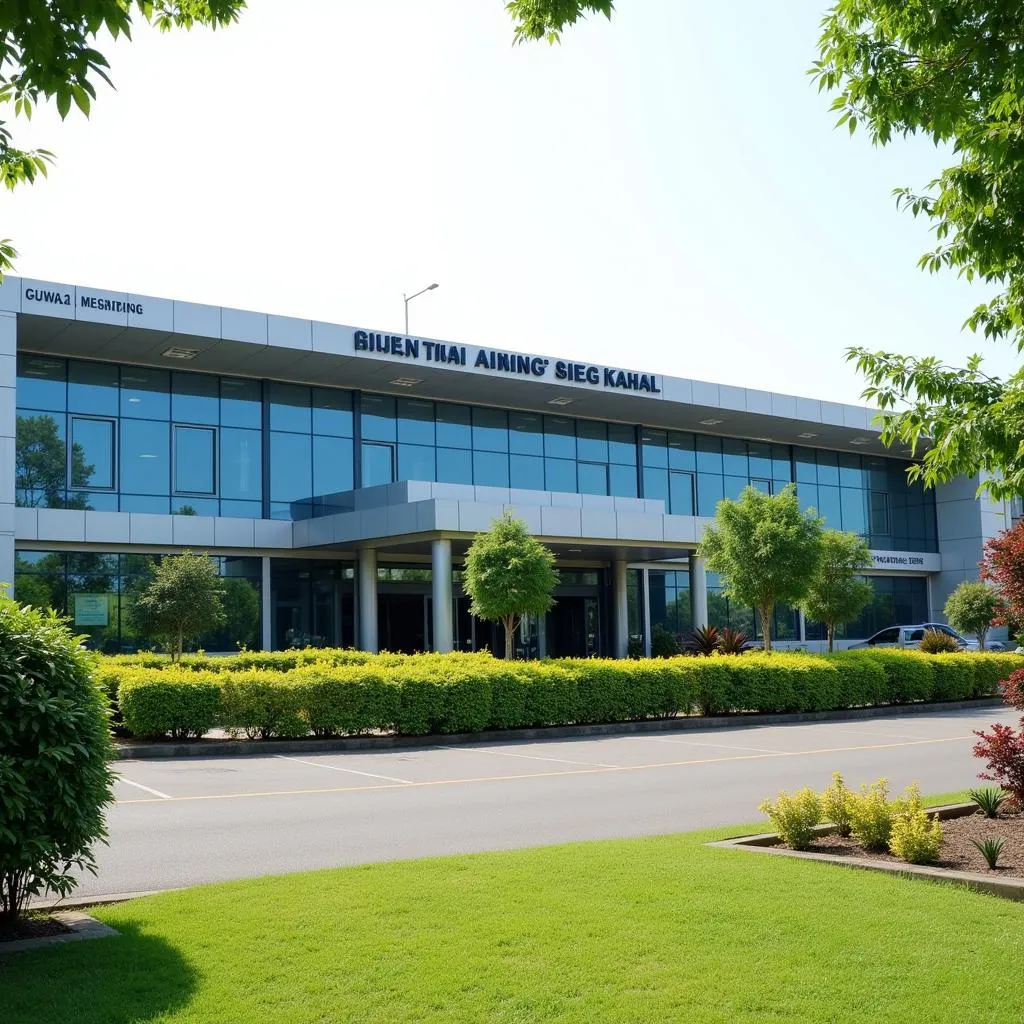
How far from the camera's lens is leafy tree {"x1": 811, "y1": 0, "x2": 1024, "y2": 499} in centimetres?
720

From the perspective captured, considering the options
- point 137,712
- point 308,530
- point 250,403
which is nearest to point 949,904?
point 137,712

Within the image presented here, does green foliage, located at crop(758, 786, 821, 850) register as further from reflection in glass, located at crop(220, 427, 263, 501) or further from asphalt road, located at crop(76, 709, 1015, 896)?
reflection in glass, located at crop(220, 427, 263, 501)

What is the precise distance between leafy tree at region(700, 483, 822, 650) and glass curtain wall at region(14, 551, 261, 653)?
1354 cm

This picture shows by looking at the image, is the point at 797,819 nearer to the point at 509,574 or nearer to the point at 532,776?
the point at 532,776

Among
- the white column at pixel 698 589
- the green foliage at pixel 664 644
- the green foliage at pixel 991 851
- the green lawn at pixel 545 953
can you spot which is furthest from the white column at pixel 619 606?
the green lawn at pixel 545 953

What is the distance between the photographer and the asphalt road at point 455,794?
31.2 ft

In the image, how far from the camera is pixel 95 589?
3105 centimetres

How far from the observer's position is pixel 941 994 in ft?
17.0

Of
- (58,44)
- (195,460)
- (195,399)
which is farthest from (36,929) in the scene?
(195,399)

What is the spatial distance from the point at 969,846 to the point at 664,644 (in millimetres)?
32078

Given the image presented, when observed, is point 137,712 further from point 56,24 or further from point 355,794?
point 56,24

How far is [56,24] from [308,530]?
2938cm

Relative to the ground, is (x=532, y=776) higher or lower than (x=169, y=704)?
lower

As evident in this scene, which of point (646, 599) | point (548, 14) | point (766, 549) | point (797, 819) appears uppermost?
point (548, 14)
